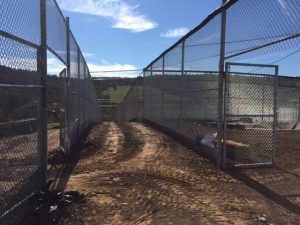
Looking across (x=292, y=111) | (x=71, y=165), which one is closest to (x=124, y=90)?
(x=292, y=111)

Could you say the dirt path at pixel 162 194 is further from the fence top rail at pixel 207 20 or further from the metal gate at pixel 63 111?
the fence top rail at pixel 207 20

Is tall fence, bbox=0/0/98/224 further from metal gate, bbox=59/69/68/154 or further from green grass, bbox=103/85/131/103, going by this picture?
green grass, bbox=103/85/131/103

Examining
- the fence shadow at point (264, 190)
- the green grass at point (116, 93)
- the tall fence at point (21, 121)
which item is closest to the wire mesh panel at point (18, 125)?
the tall fence at point (21, 121)

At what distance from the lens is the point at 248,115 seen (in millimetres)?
9625

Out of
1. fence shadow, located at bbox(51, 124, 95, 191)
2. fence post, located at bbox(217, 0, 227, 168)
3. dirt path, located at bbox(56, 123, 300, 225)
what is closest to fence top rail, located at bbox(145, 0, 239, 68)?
fence post, located at bbox(217, 0, 227, 168)

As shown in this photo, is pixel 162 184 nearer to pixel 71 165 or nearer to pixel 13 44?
pixel 71 165

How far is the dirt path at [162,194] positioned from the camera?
5742 millimetres

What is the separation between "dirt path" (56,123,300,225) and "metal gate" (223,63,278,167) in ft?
2.33

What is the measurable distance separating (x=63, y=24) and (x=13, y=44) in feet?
18.3

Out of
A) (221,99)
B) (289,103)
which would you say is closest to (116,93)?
(289,103)

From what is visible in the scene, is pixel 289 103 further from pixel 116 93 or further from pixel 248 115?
pixel 116 93

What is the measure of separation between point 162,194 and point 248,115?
11.6 feet

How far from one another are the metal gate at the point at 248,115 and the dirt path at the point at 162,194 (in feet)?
2.33

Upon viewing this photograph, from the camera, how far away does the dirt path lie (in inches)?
226
